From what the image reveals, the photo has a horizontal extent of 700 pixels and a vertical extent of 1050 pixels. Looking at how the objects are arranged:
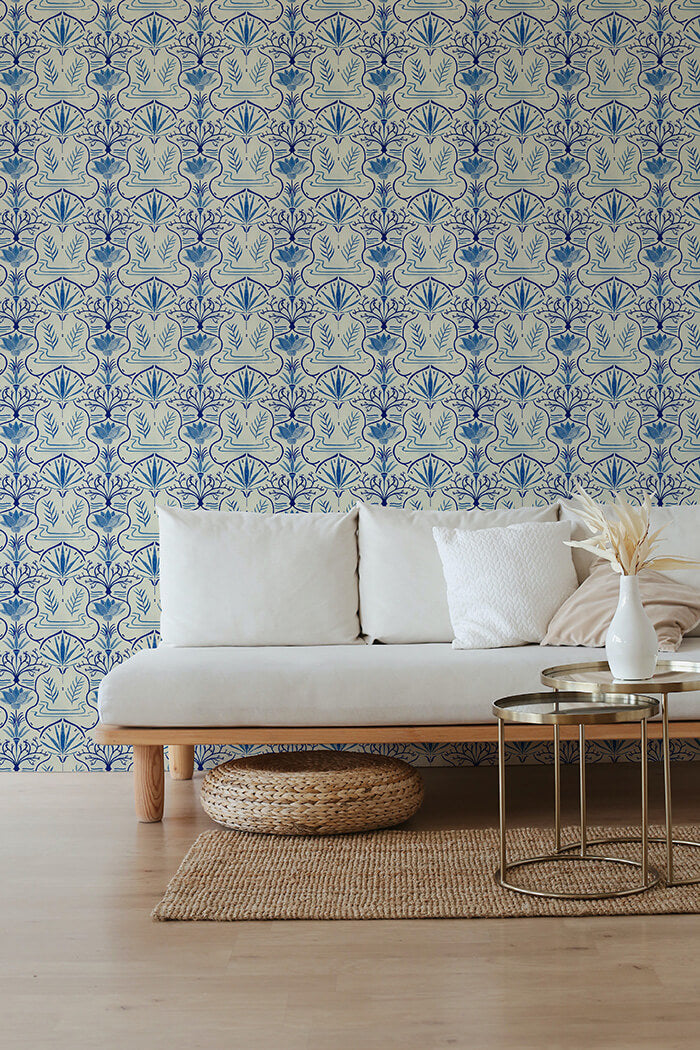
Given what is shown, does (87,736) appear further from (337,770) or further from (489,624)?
(489,624)

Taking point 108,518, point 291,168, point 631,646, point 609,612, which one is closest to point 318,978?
point 631,646

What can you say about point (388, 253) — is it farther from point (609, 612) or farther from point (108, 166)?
point (609, 612)

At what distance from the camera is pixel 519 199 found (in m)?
3.97

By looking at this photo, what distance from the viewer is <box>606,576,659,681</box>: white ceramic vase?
2432mm

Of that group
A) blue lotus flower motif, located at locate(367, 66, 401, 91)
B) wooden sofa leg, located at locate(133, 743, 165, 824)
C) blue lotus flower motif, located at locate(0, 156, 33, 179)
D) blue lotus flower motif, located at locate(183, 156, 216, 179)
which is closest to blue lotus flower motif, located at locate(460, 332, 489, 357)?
blue lotus flower motif, located at locate(367, 66, 401, 91)

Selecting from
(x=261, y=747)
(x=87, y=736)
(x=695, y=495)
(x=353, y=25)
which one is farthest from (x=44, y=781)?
(x=353, y=25)

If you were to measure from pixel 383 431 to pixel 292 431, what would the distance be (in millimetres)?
341

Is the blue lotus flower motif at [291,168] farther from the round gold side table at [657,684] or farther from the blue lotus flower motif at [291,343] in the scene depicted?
the round gold side table at [657,684]

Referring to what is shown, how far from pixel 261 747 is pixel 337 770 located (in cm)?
93

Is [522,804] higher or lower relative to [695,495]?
lower

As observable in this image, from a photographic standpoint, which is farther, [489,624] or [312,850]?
[489,624]

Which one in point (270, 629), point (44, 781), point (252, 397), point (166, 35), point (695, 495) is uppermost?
point (166, 35)

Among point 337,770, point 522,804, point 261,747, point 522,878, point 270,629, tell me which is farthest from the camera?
point 261,747

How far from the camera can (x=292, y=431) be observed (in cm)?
395
